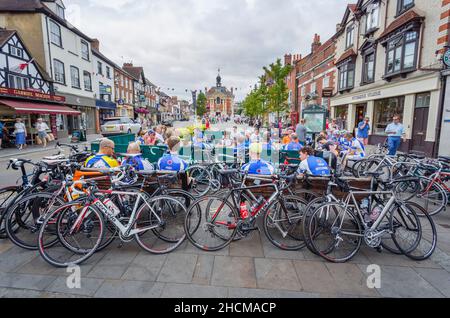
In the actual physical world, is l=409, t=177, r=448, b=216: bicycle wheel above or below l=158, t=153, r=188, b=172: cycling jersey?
below

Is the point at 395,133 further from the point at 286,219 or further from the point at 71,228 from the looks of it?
the point at 71,228

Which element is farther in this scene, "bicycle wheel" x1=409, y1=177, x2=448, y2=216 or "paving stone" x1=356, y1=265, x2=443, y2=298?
"bicycle wheel" x1=409, y1=177, x2=448, y2=216

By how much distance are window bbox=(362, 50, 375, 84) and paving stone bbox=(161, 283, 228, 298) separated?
16.9 metres

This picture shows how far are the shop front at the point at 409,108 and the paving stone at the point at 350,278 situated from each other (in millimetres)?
10751

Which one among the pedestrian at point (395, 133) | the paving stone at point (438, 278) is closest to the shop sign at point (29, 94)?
the paving stone at point (438, 278)

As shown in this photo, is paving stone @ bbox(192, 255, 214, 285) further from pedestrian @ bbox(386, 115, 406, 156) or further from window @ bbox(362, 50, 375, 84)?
window @ bbox(362, 50, 375, 84)

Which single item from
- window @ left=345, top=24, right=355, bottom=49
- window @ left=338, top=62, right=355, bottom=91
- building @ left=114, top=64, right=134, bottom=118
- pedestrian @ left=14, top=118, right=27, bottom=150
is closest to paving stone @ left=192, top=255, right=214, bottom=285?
pedestrian @ left=14, top=118, right=27, bottom=150

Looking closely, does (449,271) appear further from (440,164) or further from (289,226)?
(440,164)

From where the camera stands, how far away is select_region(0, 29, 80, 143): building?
47.2ft

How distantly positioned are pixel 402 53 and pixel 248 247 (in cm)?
1401

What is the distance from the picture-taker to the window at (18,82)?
601 inches

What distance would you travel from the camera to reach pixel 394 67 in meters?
13.0

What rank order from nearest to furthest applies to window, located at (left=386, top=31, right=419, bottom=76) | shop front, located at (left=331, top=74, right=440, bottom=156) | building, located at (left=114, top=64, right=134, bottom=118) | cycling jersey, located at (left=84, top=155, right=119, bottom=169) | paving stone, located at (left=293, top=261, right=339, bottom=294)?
paving stone, located at (left=293, top=261, right=339, bottom=294) → cycling jersey, located at (left=84, top=155, right=119, bottom=169) → shop front, located at (left=331, top=74, right=440, bottom=156) → window, located at (left=386, top=31, right=419, bottom=76) → building, located at (left=114, top=64, right=134, bottom=118)

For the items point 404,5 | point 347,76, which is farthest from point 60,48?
point 404,5
